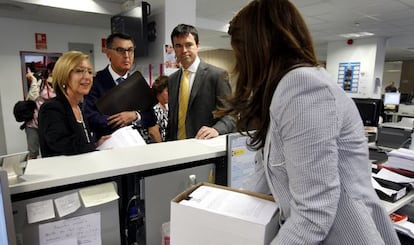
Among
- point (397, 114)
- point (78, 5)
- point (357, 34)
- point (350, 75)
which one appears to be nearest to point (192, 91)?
point (78, 5)

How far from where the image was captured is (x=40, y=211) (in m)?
0.85

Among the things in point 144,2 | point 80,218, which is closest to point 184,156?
point 80,218

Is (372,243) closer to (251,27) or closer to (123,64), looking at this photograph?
(251,27)

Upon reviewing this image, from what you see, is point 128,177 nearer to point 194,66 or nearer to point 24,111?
point 194,66

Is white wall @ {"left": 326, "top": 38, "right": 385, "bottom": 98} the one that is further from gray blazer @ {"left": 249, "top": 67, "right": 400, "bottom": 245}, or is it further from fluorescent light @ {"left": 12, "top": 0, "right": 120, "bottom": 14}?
gray blazer @ {"left": 249, "top": 67, "right": 400, "bottom": 245}

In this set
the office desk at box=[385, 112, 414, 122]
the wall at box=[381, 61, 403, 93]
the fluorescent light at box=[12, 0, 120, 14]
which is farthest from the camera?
the wall at box=[381, 61, 403, 93]

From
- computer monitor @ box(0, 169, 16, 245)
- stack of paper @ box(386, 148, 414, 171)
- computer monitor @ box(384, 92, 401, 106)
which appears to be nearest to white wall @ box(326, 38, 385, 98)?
computer monitor @ box(384, 92, 401, 106)

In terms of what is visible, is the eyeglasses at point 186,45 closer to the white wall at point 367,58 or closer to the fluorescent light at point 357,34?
the white wall at point 367,58

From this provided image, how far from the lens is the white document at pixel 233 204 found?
71 centimetres

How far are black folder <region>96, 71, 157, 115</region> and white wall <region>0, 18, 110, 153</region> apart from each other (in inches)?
155

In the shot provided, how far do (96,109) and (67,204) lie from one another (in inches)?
39.4

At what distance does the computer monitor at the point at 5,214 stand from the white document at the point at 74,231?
0.13 metres

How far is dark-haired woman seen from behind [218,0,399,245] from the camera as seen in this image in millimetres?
597

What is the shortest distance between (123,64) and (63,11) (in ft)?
8.70
